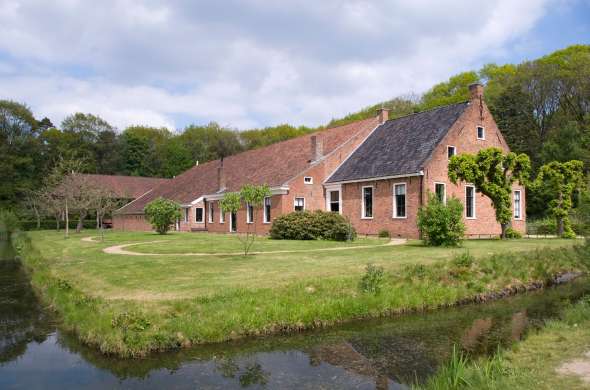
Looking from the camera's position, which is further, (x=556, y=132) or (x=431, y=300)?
(x=556, y=132)

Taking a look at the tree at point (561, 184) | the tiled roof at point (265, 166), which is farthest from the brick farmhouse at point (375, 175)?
the tree at point (561, 184)

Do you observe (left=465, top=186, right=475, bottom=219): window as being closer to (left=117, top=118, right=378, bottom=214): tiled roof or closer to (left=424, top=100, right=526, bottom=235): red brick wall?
(left=424, top=100, right=526, bottom=235): red brick wall

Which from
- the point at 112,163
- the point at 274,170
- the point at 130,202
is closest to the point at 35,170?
the point at 112,163

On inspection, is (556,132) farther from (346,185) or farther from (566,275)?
(566,275)

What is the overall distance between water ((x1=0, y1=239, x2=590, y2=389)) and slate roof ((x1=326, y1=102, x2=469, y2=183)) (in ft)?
46.8

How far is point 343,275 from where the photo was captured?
12547 mm

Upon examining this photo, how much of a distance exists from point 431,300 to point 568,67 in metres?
40.7

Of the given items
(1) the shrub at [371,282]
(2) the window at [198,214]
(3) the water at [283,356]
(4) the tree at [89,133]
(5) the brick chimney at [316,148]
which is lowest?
(3) the water at [283,356]

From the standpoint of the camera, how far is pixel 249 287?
36.6 ft

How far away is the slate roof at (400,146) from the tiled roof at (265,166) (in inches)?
75.1

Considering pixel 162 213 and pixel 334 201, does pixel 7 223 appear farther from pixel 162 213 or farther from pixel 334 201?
pixel 334 201

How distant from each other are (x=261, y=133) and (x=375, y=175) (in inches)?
1993

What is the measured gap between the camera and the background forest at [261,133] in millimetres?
43000

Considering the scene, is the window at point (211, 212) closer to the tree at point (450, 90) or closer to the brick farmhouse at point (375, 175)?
the brick farmhouse at point (375, 175)
